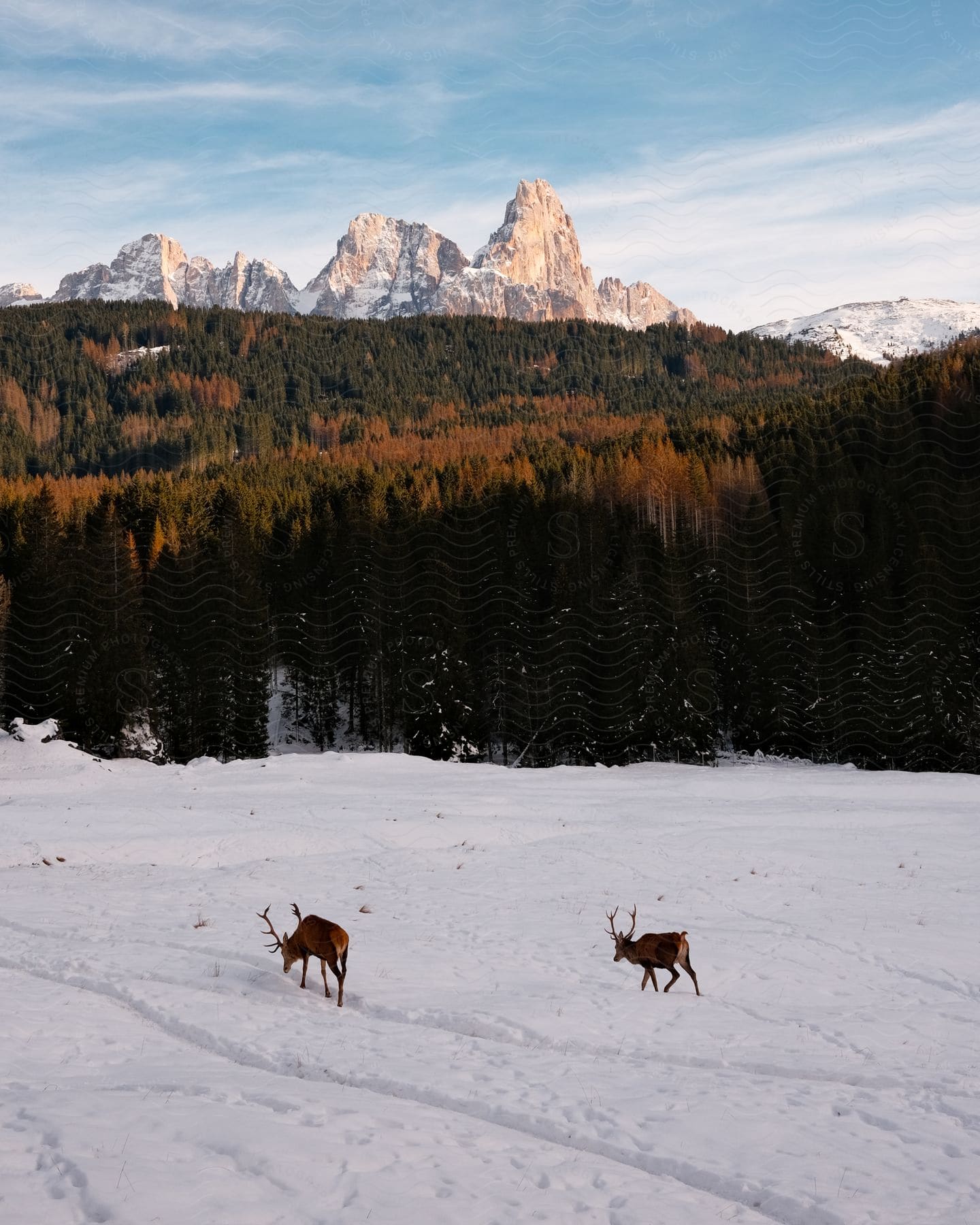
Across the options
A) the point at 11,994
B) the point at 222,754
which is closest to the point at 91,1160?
the point at 11,994

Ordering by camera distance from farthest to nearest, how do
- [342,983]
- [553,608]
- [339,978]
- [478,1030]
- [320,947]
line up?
[553,608], [320,947], [339,978], [342,983], [478,1030]

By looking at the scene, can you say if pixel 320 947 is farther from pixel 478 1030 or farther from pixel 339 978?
pixel 478 1030

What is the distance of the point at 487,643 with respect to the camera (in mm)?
65000

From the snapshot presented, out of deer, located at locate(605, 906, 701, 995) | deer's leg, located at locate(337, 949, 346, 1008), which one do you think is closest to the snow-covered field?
deer's leg, located at locate(337, 949, 346, 1008)

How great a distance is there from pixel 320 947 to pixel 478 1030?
2.86 meters

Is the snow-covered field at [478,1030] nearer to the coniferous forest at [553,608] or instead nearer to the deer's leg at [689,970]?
the deer's leg at [689,970]

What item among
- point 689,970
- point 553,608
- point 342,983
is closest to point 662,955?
point 689,970

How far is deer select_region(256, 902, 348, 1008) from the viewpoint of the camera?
45.2 feet

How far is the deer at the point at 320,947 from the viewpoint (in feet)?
45.2

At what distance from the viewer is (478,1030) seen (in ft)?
41.8

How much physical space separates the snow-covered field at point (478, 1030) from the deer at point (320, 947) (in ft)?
1.45

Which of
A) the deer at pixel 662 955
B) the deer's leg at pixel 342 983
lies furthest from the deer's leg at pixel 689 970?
the deer's leg at pixel 342 983

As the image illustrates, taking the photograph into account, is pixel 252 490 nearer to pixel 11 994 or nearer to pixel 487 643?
pixel 487 643

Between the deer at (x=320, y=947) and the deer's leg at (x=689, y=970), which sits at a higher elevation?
the deer at (x=320, y=947)
